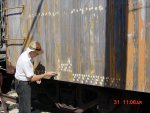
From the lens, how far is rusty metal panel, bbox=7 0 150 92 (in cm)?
538

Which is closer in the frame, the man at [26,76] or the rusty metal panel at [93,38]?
the rusty metal panel at [93,38]

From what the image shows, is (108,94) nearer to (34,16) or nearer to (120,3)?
(120,3)

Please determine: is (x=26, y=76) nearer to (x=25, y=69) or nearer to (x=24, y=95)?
(x=25, y=69)

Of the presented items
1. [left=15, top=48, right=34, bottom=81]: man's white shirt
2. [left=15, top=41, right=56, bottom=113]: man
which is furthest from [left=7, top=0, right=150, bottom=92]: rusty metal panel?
[left=15, top=48, right=34, bottom=81]: man's white shirt

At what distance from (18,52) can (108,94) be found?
2759mm

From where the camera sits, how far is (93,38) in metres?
6.17

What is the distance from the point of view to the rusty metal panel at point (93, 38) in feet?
17.6

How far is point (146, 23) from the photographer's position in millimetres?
5242
